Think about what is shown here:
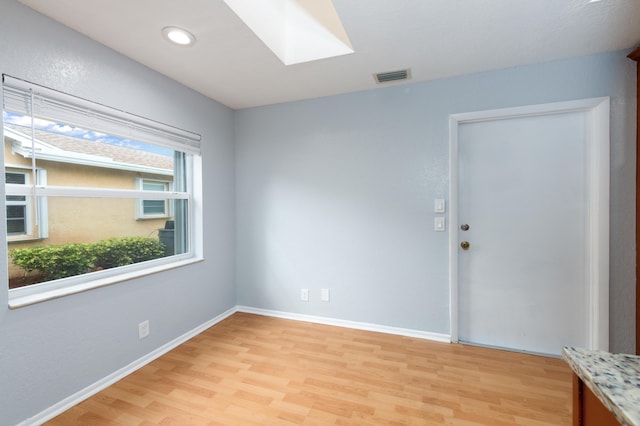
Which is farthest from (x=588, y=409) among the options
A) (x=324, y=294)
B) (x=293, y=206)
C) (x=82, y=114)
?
(x=82, y=114)

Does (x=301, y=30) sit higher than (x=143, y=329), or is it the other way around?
(x=301, y=30)

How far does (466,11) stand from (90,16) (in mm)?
2186

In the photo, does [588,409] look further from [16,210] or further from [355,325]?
[16,210]

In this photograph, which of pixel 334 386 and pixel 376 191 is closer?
pixel 334 386

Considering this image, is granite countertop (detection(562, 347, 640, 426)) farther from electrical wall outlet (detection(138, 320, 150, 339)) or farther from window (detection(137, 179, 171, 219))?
window (detection(137, 179, 171, 219))

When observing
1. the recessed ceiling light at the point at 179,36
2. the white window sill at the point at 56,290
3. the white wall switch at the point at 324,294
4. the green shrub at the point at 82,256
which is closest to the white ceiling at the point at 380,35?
the recessed ceiling light at the point at 179,36

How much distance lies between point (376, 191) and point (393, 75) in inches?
40.0

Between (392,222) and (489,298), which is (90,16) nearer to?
(392,222)

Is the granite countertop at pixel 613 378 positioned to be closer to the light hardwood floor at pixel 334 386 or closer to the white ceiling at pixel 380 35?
the light hardwood floor at pixel 334 386

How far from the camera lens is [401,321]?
261cm

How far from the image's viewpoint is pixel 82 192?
185cm

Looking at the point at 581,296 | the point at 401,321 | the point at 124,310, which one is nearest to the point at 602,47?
the point at 581,296

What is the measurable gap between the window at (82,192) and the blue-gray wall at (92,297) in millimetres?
96

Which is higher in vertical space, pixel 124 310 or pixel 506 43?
pixel 506 43
